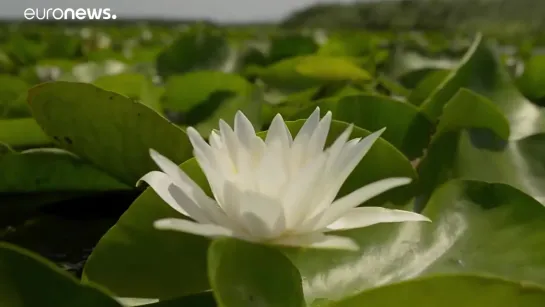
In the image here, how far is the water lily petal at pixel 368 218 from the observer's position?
0.28 metres

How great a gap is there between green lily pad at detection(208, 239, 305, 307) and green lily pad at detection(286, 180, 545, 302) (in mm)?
46

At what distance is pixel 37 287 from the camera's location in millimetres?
220

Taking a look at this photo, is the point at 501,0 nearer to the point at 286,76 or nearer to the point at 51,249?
the point at 286,76

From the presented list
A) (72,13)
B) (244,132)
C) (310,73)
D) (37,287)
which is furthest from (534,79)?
(72,13)

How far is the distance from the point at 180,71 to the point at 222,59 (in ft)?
0.28

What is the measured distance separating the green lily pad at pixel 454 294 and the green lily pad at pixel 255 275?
3 centimetres

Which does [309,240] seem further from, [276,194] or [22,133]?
[22,133]

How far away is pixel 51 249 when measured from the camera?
41cm

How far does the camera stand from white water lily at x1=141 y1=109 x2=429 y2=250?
0.83 feet

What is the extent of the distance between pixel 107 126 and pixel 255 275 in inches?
7.6

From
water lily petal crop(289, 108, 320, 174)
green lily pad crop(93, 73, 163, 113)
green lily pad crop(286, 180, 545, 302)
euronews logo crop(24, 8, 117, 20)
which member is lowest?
green lily pad crop(286, 180, 545, 302)

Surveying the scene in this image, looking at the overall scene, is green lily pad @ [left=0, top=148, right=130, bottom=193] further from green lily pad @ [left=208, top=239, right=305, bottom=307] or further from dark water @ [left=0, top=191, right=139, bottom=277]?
green lily pad @ [left=208, top=239, right=305, bottom=307]

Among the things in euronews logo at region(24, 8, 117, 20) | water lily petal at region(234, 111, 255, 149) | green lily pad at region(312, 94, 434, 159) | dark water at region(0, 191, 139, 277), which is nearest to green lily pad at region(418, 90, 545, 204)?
green lily pad at region(312, 94, 434, 159)

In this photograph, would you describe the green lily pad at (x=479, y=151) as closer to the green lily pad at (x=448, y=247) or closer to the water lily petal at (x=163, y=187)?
the green lily pad at (x=448, y=247)
